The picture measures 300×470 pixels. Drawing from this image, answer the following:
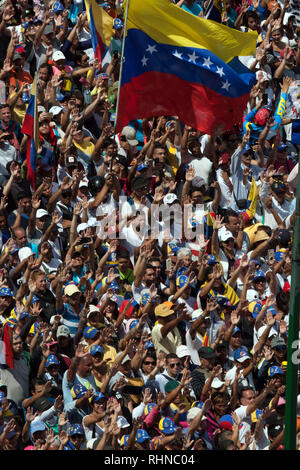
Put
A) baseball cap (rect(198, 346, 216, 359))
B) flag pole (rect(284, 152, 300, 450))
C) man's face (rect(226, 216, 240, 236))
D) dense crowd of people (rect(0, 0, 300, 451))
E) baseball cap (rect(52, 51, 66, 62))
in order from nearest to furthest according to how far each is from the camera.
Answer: flag pole (rect(284, 152, 300, 450)), dense crowd of people (rect(0, 0, 300, 451)), baseball cap (rect(198, 346, 216, 359)), man's face (rect(226, 216, 240, 236)), baseball cap (rect(52, 51, 66, 62))

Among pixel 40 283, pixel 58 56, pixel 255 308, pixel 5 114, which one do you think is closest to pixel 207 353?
pixel 255 308

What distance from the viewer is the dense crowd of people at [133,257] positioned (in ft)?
54.9

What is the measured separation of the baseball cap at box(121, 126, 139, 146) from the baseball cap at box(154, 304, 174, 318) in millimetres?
3267

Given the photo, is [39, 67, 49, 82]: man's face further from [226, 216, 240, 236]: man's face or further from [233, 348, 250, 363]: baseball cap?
[233, 348, 250, 363]: baseball cap

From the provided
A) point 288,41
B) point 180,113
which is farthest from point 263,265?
point 288,41

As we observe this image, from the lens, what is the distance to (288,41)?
23.9 m

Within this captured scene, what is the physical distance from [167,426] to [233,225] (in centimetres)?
432

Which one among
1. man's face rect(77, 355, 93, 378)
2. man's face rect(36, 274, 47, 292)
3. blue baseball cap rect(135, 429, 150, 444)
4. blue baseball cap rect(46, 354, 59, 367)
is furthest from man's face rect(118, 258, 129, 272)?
blue baseball cap rect(135, 429, 150, 444)

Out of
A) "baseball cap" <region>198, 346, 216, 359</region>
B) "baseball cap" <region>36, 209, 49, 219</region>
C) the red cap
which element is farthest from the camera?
the red cap

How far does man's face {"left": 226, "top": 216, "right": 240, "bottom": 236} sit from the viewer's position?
1995cm

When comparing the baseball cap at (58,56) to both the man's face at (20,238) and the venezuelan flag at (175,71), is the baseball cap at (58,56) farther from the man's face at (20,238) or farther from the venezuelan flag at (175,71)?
the venezuelan flag at (175,71)

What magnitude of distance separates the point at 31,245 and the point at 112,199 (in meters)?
1.27

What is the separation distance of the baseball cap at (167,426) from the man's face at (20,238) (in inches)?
134

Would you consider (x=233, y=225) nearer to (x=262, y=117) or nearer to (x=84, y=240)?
(x=84, y=240)
